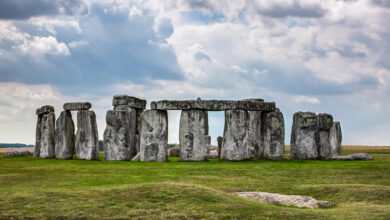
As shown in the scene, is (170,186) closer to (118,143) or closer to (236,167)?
(236,167)

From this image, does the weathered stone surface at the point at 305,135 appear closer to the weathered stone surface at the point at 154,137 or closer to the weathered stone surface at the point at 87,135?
the weathered stone surface at the point at 154,137

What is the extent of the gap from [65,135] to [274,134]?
11.2m

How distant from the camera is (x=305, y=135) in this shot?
2673cm

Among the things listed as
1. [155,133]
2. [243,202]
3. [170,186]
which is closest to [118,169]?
[155,133]

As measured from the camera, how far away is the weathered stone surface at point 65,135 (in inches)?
1059

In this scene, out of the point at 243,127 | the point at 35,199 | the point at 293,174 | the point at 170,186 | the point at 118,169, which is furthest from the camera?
the point at 243,127

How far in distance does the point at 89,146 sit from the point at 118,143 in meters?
1.64

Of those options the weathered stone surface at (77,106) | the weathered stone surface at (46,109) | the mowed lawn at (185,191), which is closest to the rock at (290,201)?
the mowed lawn at (185,191)

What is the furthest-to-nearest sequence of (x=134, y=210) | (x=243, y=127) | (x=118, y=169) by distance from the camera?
(x=243, y=127), (x=118, y=169), (x=134, y=210)

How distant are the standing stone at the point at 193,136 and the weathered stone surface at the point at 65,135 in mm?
6579

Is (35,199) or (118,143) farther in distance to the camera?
(118,143)

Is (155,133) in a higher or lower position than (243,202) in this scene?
higher

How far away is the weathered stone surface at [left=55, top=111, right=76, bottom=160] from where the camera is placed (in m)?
26.9

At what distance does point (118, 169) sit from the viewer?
20.7 meters
